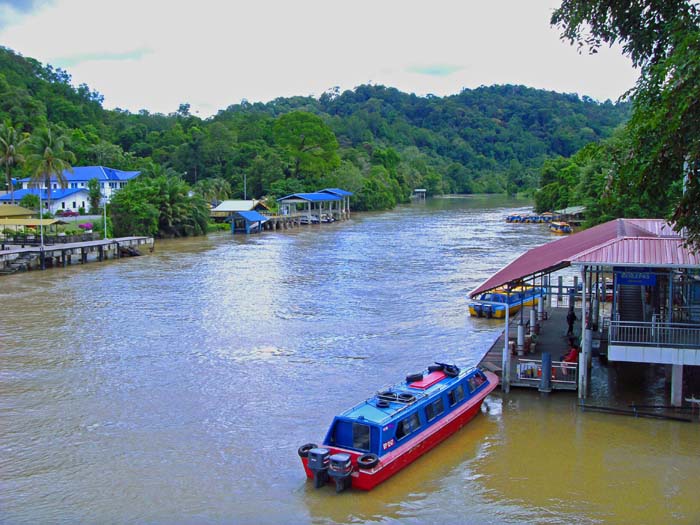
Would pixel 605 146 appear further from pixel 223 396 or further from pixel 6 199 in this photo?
pixel 6 199

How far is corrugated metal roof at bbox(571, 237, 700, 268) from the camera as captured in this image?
661 inches

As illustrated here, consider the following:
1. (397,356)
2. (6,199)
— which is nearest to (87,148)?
(6,199)

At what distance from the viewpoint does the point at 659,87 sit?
40.4 feet

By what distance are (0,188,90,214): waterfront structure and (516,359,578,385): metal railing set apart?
60.3 m

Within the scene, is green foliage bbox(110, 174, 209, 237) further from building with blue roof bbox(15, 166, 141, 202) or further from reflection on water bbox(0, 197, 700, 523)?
reflection on water bbox(0, 197, 700, 523)

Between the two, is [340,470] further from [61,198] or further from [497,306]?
[61,198]

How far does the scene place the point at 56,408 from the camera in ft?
62.8

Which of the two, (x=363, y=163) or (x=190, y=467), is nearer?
(x=190, y=467)

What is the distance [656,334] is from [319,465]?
8864mm

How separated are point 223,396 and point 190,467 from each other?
184 inches

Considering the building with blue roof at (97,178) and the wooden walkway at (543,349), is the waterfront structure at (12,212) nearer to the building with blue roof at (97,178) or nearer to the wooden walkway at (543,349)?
the building with blue roof at (97,178)

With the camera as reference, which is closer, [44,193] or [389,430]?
[389,430]

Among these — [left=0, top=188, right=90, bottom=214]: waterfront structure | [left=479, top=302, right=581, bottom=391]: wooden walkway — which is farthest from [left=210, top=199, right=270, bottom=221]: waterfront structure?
[left=479, top=302, right=581, bottom=391]: wooden walkway

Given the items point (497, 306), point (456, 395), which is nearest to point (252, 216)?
point (497, 306)
